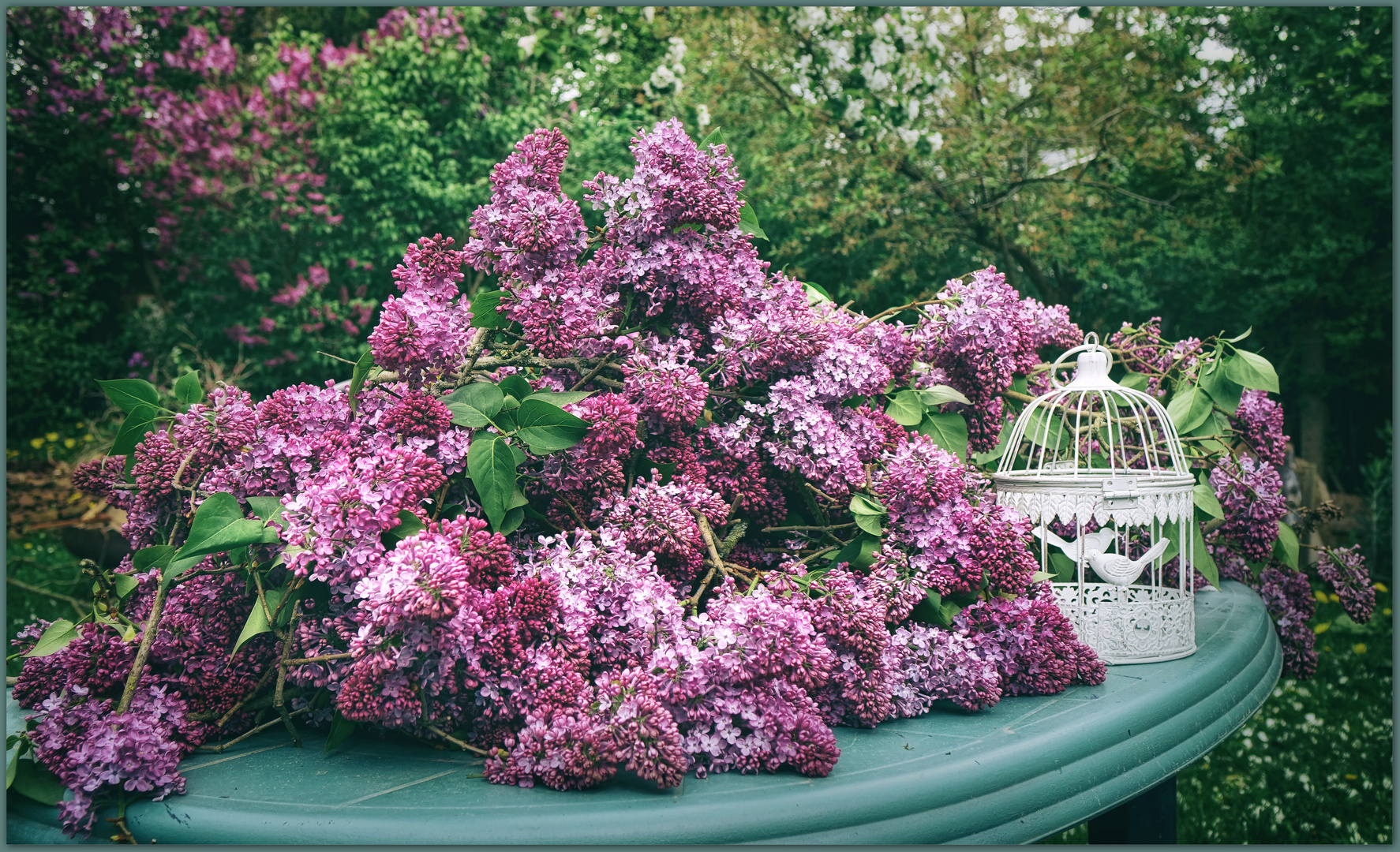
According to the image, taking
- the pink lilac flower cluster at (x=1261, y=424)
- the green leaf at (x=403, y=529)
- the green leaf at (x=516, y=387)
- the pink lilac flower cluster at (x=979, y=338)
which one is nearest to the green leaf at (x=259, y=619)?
the green leaf at (x=403, y=529)

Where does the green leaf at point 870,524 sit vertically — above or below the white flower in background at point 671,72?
below

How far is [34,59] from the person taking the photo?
768 cm

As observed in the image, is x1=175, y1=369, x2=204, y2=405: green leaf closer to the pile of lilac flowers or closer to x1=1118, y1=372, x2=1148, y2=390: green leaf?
the pile of lilac flowers

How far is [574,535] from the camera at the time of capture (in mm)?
1463

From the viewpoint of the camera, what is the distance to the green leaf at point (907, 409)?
169 cm

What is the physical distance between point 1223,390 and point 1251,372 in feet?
0.35

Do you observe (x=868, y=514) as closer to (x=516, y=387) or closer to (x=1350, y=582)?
(x=516, y=387)

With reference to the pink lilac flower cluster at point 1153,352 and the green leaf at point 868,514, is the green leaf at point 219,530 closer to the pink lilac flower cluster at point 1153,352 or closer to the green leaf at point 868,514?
the green leaf at point 868,514

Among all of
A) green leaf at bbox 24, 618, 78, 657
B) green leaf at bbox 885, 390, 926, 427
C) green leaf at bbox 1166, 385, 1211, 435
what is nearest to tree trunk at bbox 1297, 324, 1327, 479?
green leaf at bbox 1166, 385, 1211, 435

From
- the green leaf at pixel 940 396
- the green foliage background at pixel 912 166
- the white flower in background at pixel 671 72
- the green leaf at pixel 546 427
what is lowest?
the green leaf at pixel 546 427

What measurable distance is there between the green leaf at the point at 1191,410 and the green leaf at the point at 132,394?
2069 mm

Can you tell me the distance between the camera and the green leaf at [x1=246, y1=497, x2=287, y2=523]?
1.26m

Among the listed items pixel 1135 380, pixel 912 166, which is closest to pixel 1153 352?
pixel 1135 380

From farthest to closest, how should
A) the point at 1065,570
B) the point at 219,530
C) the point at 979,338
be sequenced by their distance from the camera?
1. the point at 1065,570
2. the point at 979,338
3. the point at 219,530
